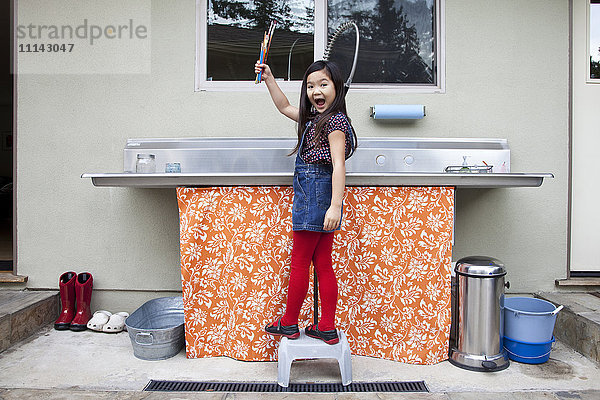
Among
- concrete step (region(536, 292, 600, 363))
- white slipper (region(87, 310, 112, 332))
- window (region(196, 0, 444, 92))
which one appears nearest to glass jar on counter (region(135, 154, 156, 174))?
window (region(196, 0, 444, 92))

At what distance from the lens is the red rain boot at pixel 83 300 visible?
270 centimetres

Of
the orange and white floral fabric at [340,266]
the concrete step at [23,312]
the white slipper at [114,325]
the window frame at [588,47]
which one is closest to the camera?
the orange and white floral fabric at [340,266]

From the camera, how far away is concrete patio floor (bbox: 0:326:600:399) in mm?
1938

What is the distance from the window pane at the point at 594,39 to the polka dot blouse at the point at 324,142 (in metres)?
1.92

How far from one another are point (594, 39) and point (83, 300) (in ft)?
11.5

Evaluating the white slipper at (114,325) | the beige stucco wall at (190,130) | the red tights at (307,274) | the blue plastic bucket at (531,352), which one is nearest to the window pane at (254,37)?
the beige stucco wall at (190,130)

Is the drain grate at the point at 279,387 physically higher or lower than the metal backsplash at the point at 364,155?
lower

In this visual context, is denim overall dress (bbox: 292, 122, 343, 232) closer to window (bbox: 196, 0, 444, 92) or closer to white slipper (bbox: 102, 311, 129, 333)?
window (bbox: 196, 0, 444, 92)

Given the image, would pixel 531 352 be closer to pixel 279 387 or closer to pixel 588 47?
pixel 279 387

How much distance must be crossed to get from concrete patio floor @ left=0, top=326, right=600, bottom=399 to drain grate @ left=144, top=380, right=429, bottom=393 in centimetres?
4

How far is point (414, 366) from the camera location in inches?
87.2

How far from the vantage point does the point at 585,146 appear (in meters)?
2.91

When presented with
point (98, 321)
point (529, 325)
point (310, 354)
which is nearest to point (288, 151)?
point (310, 354)

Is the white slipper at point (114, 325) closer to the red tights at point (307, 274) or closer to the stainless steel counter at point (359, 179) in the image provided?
the stainless steel counter at point (359, 179)
